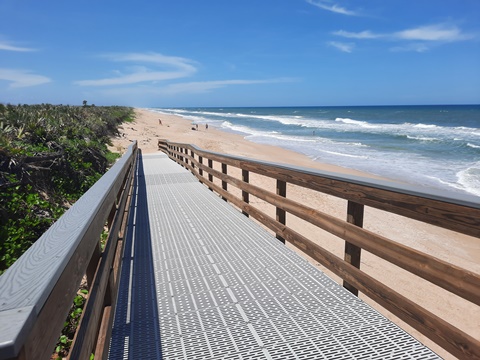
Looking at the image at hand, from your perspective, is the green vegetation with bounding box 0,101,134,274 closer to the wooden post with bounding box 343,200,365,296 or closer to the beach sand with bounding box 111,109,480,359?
the wooden post with bounding box 343,200,365,296

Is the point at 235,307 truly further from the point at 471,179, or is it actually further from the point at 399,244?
the point at 471,179

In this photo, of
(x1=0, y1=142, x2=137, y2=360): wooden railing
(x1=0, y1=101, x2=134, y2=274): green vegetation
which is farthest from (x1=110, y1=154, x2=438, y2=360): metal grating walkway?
(x1=0, y1=101, x2=134, y2=274): green vegetation

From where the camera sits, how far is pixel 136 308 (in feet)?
9.38

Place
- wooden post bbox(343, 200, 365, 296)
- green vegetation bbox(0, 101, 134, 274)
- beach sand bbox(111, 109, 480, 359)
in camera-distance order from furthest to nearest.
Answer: beach sand bbox(111, 109, 480, 359) < green vegetation bbox(0, 101, 134, 274) < wooden post bbox(343, 200, 365, 296)

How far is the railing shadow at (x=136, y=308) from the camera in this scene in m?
2.36

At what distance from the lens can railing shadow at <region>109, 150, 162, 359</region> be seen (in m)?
2.36

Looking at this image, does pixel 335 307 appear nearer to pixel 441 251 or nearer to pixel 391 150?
pixel 441 251

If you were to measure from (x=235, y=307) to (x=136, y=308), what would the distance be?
0.83m

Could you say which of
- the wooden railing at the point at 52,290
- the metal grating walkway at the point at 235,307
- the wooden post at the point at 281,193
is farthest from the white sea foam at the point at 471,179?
the wooden railing at the point at 52,290

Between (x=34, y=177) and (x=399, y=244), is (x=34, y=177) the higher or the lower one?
the lower one

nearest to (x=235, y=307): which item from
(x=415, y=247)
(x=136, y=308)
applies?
(x=136, y=308)

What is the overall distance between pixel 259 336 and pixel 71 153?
6818mm

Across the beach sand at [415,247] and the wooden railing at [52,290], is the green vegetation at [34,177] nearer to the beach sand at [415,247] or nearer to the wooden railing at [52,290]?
the wooden railing at [52,290]

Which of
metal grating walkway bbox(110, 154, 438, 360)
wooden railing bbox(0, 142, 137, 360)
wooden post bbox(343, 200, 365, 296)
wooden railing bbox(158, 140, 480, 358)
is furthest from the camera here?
wooden post bbox(343, 200, 365, 296)
